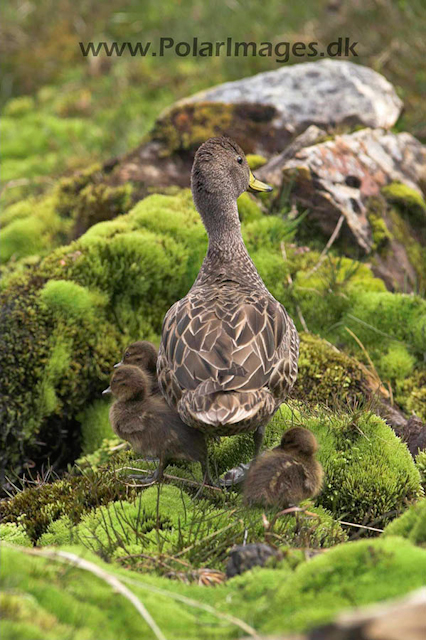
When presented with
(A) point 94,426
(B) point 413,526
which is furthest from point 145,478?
(B) point 413,526

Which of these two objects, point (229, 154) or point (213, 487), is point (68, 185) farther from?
point (213, 487)

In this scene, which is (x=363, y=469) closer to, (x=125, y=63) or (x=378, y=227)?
(x=378, y=227)

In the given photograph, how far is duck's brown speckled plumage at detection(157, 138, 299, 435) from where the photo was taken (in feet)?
14.9

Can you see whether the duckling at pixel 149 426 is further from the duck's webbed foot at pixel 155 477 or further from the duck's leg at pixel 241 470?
the duck's leg at pixel 241 470

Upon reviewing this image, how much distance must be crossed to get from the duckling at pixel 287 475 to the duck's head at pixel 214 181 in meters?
2.16

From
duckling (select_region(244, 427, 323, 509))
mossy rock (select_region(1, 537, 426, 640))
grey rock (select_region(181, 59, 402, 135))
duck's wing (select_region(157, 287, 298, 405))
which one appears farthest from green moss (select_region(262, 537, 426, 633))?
grey rock (select_region(181, 59, 402, 135))

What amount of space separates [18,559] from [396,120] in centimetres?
814

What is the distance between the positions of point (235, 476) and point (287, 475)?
2.05 feet

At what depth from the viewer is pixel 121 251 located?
7.22m

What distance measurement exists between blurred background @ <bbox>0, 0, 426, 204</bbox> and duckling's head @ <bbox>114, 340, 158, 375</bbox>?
5.04 metres

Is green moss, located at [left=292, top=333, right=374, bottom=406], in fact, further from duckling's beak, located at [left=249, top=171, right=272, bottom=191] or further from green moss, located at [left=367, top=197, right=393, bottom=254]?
green moss, located at [left=367, top=197, right=393, bottom=254]

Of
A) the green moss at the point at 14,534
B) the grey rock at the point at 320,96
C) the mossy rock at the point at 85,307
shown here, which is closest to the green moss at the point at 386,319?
the mossy rock at the point at 85,307

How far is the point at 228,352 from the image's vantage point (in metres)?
4.75

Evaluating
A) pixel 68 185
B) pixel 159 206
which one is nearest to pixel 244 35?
pixel 68 185
